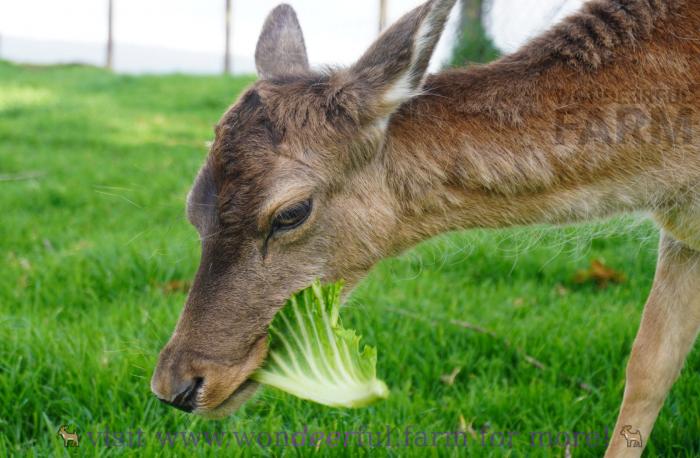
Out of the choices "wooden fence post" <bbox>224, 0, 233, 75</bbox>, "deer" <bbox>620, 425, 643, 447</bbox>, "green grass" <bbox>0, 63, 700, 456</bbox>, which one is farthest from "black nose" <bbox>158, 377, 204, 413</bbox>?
"wooden fence post" <bbox>224, 0, 233, 75</bbox>

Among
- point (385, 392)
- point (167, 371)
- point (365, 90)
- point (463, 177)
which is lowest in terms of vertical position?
point (167, 371)

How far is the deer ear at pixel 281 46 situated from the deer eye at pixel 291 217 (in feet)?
2.32

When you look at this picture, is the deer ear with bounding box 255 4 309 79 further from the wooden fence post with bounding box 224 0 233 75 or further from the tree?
the wooden fence post with bounding box 224 0 233 75

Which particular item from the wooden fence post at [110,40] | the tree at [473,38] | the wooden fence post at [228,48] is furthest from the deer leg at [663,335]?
the wooden fence post at [110,40]

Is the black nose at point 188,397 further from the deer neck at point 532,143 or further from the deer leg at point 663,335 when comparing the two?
the deer leg at point 663,335

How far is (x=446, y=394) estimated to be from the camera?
3475 millimetres

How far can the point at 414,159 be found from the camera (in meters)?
2.67

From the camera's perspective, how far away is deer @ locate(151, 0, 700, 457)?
248 cm

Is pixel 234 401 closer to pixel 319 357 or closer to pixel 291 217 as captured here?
pixel 319 357

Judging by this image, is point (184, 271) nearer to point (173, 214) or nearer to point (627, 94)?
point (173, 214)

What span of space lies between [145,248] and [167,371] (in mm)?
2710

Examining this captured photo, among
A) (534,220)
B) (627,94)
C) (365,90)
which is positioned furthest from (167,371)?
(627,94)

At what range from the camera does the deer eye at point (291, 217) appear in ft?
8.09

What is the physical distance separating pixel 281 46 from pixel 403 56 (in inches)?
33.9
